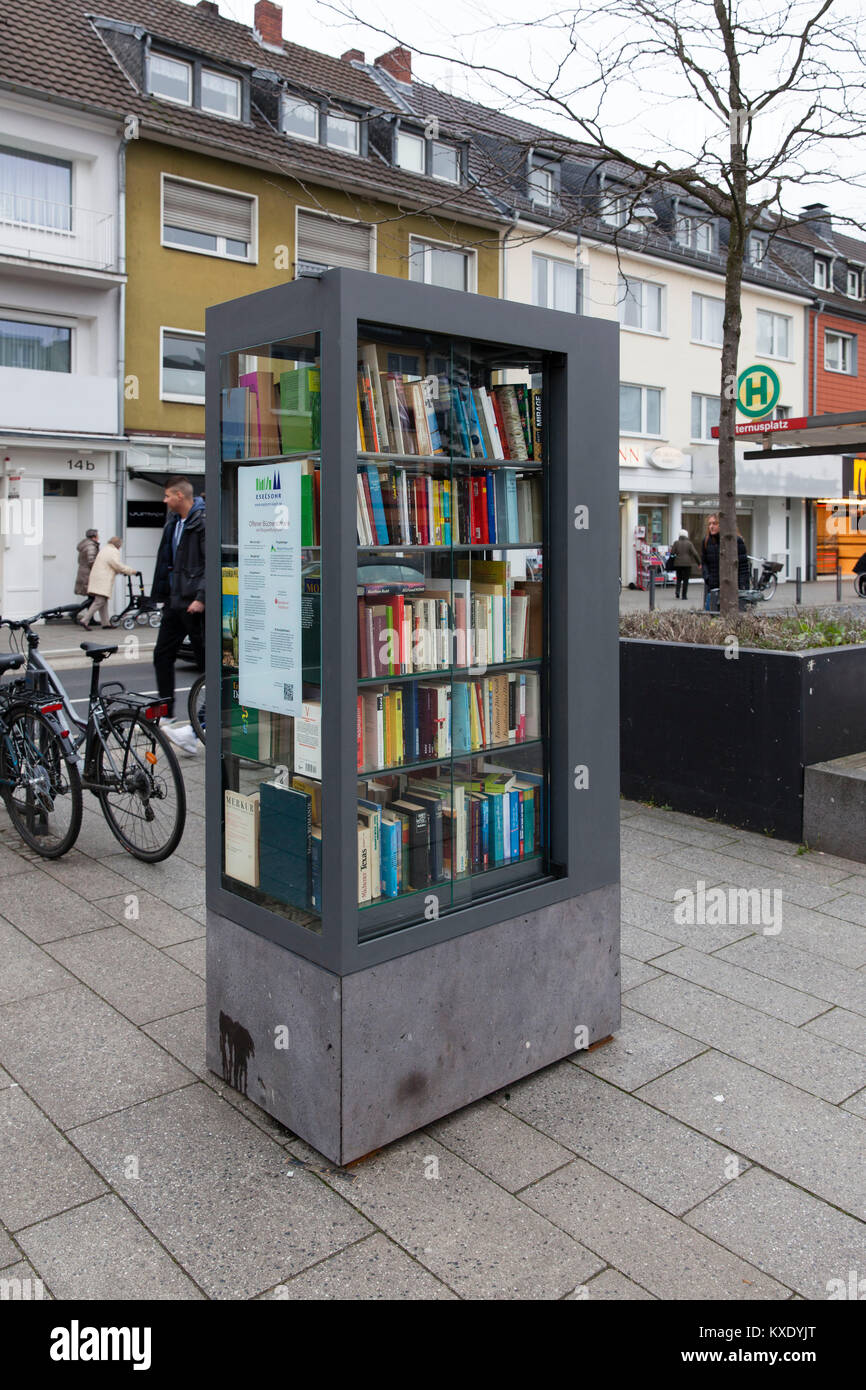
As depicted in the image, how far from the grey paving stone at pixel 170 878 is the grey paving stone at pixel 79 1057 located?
1.15m

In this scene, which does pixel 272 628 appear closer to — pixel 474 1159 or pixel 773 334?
pixel 474 1159

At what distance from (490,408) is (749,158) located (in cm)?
601

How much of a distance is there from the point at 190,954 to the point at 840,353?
4189 cm

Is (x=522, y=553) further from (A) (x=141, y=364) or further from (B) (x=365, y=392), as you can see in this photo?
(A) (x=141, y=364)

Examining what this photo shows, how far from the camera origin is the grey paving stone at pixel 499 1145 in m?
3.15

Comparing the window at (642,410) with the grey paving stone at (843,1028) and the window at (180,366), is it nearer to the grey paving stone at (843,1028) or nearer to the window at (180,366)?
the window at (180,366)

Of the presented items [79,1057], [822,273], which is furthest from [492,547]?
[822,273]

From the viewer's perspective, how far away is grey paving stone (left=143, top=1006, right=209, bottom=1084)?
375 cm

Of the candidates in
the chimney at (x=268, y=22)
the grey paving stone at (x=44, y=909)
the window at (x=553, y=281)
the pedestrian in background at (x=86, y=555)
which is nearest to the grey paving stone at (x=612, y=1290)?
the grey paving stone at (x=44, y=909)

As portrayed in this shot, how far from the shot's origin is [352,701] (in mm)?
3107

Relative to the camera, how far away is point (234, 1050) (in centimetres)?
355

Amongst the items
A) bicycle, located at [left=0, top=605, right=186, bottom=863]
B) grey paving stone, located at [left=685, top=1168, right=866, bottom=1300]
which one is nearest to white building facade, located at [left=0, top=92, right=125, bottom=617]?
bicycle, located at [left=0, top=605, right=186, bottom=863]

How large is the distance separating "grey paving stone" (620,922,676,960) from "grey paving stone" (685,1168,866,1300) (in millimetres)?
1657

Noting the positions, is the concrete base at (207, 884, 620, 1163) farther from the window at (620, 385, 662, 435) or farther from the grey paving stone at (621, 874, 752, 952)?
the window at (620, 385, 662, 435)
